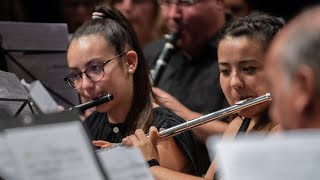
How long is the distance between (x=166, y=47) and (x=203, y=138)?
0.49 meters

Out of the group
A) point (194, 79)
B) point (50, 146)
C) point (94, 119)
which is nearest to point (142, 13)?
point (194, 79)

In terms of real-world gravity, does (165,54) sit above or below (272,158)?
below

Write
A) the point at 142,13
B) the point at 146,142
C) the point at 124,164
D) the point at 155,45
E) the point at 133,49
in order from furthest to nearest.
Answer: the point at 142,13 < the point at 155,45 < the point at 133,49 < the point at 146,142 < the point at 124,164

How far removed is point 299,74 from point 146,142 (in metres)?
0.71

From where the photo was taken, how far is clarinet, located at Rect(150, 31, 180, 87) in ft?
8.16

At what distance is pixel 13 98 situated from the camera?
1592 millimetres

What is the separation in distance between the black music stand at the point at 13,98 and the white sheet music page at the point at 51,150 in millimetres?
598

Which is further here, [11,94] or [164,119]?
[164,119]

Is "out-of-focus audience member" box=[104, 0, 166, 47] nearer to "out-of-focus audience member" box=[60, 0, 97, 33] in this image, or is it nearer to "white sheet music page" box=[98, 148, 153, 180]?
"out-of-focus audience member" box=[60, 0, 97, 33]

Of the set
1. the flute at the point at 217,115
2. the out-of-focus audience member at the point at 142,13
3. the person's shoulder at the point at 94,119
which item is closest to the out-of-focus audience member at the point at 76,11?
the out-of-focus audience member at the point at 142,13

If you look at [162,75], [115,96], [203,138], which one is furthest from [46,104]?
[162,75]

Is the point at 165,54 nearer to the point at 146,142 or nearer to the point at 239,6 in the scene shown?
the point at 239,6

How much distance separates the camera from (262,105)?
1.70 metres

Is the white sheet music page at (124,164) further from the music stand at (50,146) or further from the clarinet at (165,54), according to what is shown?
the clarinet at (165,54)
